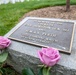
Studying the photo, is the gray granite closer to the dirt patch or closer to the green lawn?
the green lawn

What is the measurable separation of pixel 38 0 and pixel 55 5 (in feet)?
3.30

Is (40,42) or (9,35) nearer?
(40,42)

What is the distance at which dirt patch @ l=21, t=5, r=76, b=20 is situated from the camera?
5461 millimetres

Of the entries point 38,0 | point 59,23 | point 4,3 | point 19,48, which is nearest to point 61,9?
point 38,0

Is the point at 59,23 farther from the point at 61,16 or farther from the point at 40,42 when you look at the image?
the point at 61,16

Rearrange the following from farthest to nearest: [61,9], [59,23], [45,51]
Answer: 1. [61,9]
2. [59,23]
3. [45,51]

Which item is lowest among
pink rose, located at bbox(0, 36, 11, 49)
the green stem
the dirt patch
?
the dirt patch

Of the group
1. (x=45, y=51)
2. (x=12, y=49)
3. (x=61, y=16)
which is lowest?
(x=61, y=16)

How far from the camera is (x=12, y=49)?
2959 millimetres

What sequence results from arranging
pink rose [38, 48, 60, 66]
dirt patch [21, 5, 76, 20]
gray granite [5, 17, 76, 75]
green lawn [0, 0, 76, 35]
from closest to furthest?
1. pink rose [38, 48, 60, 66]
2. gray granite [5, 17, 76, 75]
3. green lawn [0, 0, 76, 35]
4. dirt patch [21, 5, 76, 20]

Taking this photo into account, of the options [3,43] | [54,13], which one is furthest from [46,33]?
[54,13]

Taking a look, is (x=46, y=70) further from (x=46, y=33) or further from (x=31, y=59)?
(x=46, y=33)

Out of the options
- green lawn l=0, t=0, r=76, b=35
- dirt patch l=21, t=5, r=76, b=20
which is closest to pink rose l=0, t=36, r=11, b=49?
green lawn l=0, t=0, r=76, b=35

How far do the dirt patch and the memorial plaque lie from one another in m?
2.14
